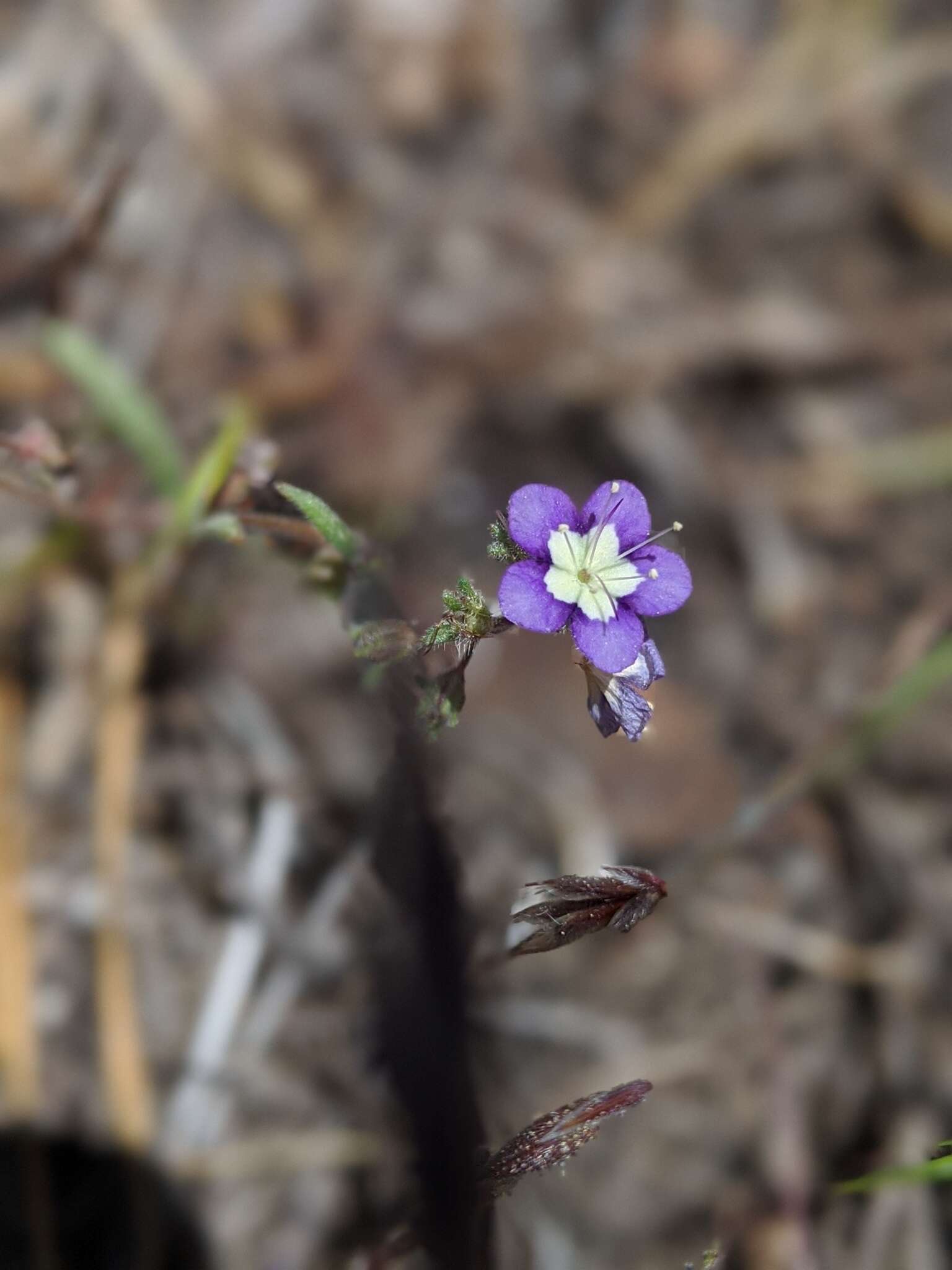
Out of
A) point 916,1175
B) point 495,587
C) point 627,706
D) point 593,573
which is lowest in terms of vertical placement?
point 916,1175

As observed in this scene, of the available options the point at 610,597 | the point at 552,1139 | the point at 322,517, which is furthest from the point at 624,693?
the point at 552,1139

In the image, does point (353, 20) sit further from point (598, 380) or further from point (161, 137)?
point (598, 380)

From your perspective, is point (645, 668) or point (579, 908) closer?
point (579, 908)

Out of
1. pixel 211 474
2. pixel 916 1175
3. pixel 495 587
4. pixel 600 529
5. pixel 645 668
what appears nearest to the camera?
pixel 645 668

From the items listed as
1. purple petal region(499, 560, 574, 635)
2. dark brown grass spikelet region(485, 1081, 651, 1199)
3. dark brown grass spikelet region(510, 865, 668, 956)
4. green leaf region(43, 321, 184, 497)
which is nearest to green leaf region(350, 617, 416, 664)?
purple petal region(499, 560, 574, 635)

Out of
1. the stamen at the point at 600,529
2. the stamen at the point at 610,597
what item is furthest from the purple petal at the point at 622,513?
the stamen at the point at 610,597

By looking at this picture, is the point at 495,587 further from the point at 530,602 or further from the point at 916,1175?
the point at 916,1175

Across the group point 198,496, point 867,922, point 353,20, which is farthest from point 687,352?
Answer: point 198,496
